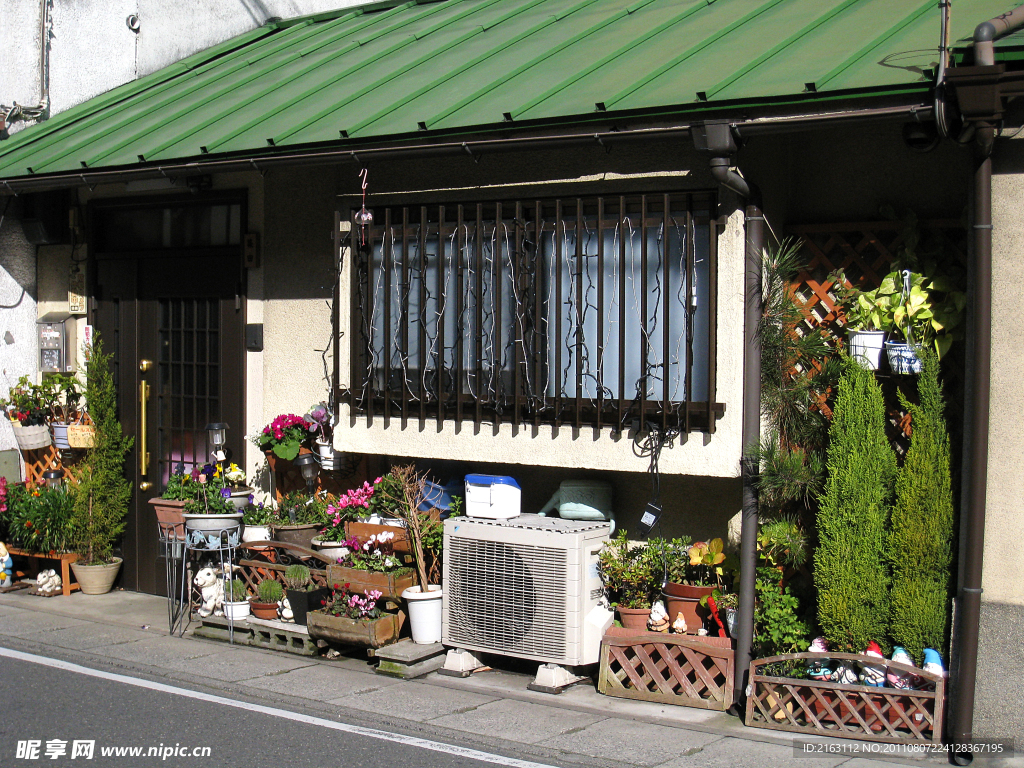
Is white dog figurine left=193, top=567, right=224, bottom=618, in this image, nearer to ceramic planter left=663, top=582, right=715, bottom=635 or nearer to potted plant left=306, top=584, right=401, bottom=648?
potted plant left=306, top=584, right=401, bottom=648

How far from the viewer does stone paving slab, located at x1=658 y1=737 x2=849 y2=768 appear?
581 cm

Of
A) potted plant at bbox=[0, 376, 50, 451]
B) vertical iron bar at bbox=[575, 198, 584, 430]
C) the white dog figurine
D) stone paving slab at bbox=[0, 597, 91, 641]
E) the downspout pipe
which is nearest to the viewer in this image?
the downspout pipe

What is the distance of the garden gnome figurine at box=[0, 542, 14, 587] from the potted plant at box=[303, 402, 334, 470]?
3.77 meters

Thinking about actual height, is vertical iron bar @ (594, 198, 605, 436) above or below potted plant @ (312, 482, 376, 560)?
above

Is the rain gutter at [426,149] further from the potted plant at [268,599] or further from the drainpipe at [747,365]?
the potted plant at [268,599]

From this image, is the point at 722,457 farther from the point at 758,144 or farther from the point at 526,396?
the point at 758,144

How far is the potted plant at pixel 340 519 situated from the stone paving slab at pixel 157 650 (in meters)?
1.13

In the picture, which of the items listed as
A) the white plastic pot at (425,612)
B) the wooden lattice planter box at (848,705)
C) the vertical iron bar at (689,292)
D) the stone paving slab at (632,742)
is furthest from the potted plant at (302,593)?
the wooden lattice planter box at (848,705)

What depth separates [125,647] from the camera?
8398mm

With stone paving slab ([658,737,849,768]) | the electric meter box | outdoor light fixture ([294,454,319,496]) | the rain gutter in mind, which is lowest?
stone paving slab ([658,737,849,768])

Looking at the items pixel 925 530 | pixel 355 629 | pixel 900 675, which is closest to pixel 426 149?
pixel 355 629

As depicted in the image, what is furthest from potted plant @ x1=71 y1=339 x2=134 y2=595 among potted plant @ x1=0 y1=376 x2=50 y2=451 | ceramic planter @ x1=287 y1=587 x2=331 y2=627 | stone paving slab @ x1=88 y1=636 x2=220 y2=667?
ceramic planter @ x1=287 y1=587 x2=331 y2=627

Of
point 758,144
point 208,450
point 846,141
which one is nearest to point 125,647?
point 208,450

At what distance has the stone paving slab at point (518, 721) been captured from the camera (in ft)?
20.9
